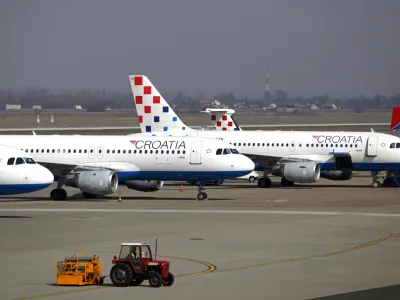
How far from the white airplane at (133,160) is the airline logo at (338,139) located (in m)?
13.7

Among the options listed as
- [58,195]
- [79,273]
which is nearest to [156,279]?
[79,273]

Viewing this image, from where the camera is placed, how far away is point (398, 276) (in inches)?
1128

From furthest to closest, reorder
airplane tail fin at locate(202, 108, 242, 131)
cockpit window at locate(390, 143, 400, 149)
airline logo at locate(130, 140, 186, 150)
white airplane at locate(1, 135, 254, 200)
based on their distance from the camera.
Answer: airplane tail fin at locate(202, 108, 242, 131) → cockpit window at locate(390, 143, 400, 149) → airline logo at locate(130, 140, 186, 150) → white airplane at locate(1, 135, 254, 200)

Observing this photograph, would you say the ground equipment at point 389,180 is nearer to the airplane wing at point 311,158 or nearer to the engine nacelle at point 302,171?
the airplane wing at point 311,158

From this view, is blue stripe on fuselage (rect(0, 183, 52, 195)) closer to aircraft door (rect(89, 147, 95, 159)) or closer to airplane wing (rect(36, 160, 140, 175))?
airplane wing (rect(36, 160, 140, 175))

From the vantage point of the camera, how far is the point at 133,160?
56031 mm

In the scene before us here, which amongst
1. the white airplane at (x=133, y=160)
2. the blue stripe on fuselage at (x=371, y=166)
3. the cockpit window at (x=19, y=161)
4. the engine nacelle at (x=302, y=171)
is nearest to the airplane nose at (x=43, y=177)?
the cockpit window at (x=19, y=161)

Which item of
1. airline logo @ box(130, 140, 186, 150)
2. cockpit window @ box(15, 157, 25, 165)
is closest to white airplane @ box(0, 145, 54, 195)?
cockpit window @ box(15, 157, 25, 165)

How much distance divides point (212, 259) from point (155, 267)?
570 cm

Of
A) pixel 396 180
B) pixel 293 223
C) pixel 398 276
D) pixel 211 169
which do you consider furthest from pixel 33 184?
pixel 396 180

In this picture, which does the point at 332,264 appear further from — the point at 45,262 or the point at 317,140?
the point at 317,140

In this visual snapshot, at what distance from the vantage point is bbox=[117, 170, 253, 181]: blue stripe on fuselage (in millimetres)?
55156

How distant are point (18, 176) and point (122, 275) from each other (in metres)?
17.1

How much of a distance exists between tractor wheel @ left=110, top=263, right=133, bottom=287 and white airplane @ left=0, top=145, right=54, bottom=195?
16.7 metres
